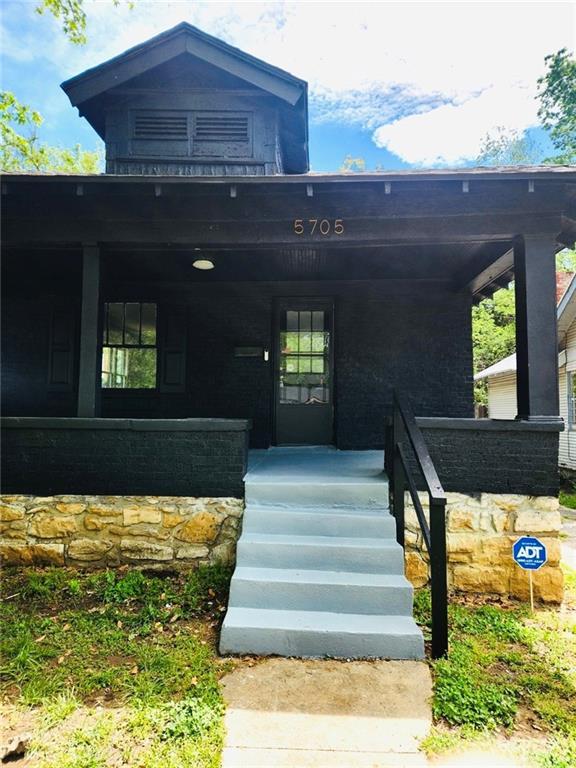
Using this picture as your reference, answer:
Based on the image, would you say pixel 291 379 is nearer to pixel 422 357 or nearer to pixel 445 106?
pixel 422 357

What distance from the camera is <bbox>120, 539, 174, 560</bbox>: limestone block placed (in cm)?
358

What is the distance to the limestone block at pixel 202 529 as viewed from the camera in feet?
11.7

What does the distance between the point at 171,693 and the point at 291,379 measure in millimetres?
3830

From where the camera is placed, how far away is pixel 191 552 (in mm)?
3574

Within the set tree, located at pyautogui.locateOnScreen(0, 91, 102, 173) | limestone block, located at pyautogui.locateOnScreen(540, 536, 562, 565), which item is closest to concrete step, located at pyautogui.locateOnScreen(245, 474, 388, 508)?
limestone block, located at pyautogui.locateOnScreen(540, 536, 562, 565)

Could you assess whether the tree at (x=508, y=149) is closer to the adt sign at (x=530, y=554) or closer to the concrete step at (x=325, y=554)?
the adt sign at (x=530, y=554)

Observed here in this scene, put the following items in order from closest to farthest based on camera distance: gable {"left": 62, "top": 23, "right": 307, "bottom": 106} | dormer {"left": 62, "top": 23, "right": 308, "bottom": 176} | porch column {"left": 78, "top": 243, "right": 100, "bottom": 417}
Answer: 1. porch column {"left": 78, "top": 243, "right": 100, "bottom": 417}
2. gable {"left": 62, "top": 23, "right": 307, "bottom": 106}
3. dormer {"left": 62, "top": 23, "right": 308, "bottom": 176}

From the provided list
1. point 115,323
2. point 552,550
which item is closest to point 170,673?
point 552,550

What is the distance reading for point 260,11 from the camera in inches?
287

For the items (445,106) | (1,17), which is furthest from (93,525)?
(445,106)

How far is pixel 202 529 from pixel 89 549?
99cm

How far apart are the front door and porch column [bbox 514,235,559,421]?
2.46m

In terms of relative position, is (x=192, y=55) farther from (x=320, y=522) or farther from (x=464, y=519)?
(x=464, y=519)

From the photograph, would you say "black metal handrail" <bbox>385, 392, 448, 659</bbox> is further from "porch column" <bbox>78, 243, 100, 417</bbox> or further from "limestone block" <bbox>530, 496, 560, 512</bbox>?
"porch column" <bbox>78, 243, 100, 417</bbox>
